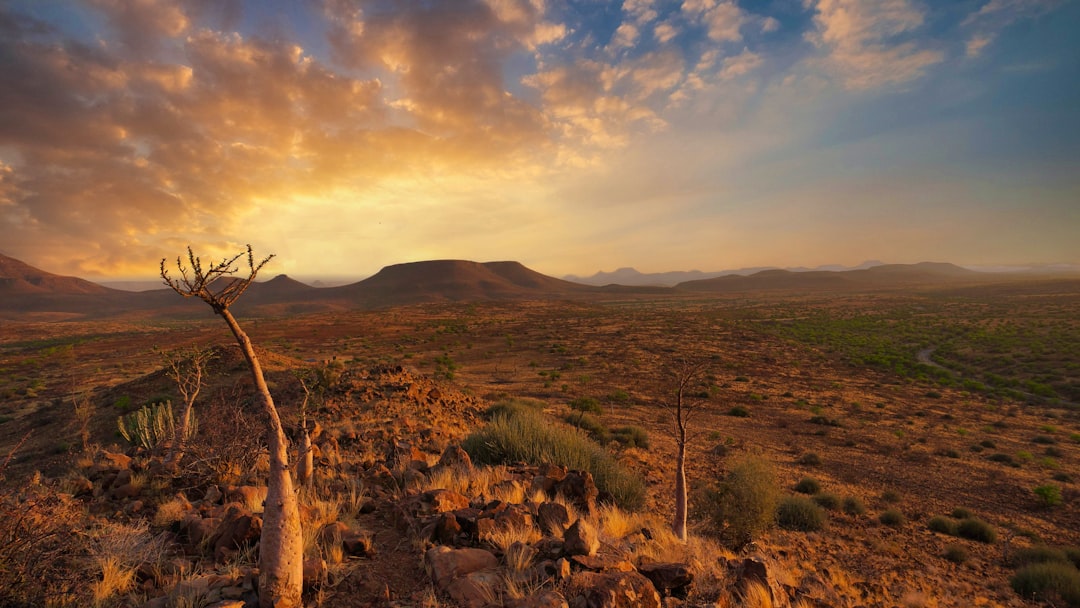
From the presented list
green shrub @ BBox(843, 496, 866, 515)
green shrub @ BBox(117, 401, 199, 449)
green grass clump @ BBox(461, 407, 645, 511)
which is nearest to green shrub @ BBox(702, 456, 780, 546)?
green grass clump @ BBox(461, 407, 645, 511)

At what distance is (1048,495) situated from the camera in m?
10.6

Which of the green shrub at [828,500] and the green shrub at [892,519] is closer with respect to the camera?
the green shrub at [892,519]

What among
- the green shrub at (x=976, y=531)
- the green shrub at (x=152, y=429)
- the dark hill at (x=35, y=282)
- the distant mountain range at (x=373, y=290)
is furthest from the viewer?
the dark hill at (x=35, y=282)

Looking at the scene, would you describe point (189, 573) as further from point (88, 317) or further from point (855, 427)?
point (88, 317)

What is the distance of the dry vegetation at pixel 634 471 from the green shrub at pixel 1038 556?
0.15 ft

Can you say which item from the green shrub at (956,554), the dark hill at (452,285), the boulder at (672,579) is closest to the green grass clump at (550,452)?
the boulder at (672,579)

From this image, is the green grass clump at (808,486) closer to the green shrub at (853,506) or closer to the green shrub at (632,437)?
the green shrub at (853,506)

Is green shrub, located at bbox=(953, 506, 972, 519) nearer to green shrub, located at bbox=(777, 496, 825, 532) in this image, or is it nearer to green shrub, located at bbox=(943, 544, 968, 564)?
green shrub, located at bbox=(943, 544, 968, 564)

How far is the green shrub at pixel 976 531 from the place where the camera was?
29.2 ft

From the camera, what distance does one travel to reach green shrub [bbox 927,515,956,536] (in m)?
9.20

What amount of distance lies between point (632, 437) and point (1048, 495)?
32.9 ft

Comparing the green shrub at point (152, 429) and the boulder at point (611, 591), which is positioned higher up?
the boulder at point (611, 591)

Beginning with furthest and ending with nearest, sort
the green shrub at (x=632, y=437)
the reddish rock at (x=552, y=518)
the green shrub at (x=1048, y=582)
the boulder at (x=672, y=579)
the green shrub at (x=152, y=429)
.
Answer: the green shrub at (x=632, y=437) → the green shrub at (x=152, y=429) → the green shrub at (x=1048, y=582) → the reddish rock at (x=552, y=518) → the boulder at (x=672, y=579)

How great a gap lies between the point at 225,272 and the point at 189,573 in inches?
113
